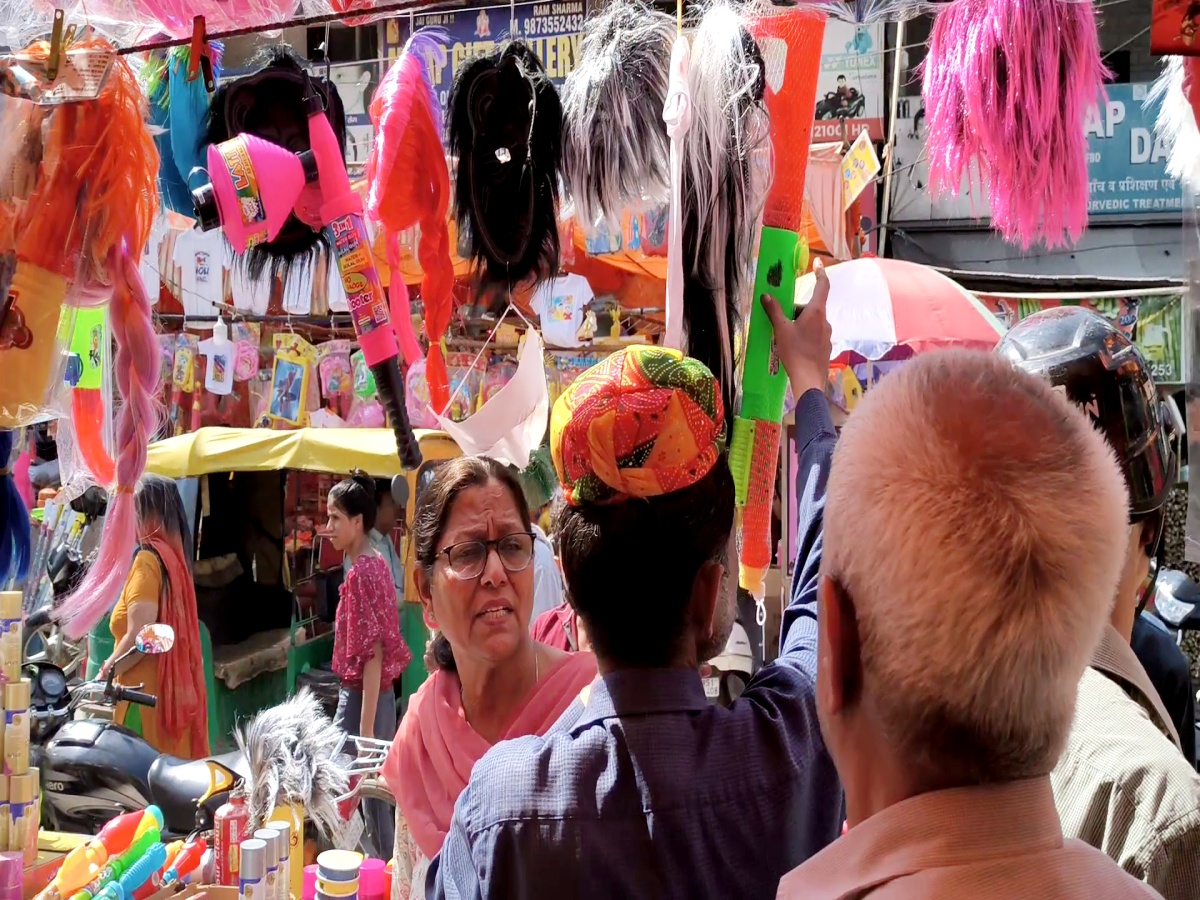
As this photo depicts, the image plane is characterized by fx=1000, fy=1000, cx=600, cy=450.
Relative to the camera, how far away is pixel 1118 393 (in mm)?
1201

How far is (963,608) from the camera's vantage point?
621 millimetres

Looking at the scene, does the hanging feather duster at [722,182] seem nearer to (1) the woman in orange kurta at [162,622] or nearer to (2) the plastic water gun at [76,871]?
(2) the plastic water gun at [76,871]

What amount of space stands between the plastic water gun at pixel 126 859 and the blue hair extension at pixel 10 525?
1.74ft

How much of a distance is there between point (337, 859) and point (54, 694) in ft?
5.43

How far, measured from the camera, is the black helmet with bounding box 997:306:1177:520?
3.89ft

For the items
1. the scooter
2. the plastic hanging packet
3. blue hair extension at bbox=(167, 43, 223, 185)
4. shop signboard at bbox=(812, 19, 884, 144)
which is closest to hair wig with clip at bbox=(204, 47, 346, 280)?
blue hair extension at bbox=(167, 43, 223, 185)

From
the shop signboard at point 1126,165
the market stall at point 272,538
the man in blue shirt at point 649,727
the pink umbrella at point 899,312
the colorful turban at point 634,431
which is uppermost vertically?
the shop signboard at point 1126,165

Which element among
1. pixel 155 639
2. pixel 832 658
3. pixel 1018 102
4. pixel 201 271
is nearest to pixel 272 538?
pixel 201 271

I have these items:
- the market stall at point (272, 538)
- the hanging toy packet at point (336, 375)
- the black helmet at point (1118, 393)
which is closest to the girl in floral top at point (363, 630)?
the market stall at point (272, 538)

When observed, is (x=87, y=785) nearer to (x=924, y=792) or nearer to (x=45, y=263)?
(x=45, y=263)

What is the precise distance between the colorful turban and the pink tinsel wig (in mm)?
974

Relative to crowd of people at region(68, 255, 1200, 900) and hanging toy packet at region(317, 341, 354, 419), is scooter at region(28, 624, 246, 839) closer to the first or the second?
crowd of people at region(68, 255, 1200, 900)

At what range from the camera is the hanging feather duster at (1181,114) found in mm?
1625

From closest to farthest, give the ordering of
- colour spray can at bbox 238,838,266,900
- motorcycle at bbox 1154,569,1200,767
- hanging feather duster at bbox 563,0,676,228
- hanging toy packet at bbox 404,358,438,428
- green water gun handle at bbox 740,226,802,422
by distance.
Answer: green water gun handle at bbox 740,226,802,422 < colour spray can at bbox 238,838,266,900 < hanging feather duster at bbox 563,0,676,228 < hanging toy packet at bbox 404,358,438,428 < motorcycle at bbox 1154,569,1200,767
